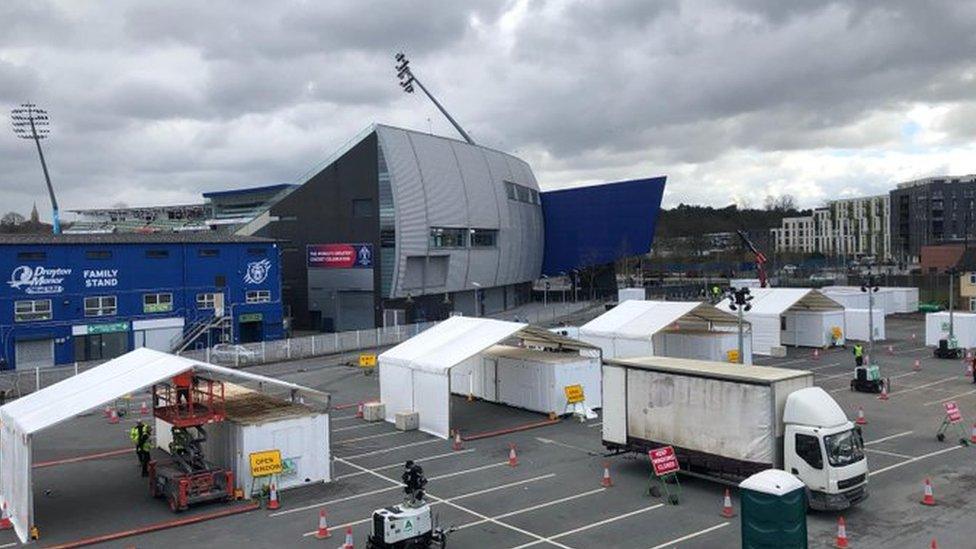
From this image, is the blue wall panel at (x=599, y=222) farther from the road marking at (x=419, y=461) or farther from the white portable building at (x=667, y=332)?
the road marking at (x=419, y=461)

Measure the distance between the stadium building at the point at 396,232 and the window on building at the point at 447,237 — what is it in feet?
0.27

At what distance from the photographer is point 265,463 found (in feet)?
61.9

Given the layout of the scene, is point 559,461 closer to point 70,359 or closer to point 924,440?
point 924,440

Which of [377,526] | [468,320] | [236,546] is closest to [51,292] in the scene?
[468,320]

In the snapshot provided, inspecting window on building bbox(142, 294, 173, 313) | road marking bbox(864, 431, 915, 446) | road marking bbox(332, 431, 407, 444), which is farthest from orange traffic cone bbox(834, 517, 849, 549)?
window on building bbox(142, 294, 173, 313)

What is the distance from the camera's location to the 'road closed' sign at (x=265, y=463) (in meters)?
18.7

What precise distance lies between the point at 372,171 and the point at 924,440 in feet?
146

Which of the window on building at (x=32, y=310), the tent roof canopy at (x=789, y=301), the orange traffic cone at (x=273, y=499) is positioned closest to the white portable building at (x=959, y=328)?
the tent roof canopy at (x=789, y=301)

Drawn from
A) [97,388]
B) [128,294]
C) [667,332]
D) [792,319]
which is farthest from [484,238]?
[97,388]

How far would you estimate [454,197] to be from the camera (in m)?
65.8

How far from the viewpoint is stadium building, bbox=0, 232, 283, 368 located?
4328cm

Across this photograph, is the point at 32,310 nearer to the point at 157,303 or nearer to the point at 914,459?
the point at 157,303

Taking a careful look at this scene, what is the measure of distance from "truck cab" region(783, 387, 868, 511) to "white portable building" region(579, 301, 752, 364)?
16.7 m

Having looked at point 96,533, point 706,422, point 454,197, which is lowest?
point 96,533
